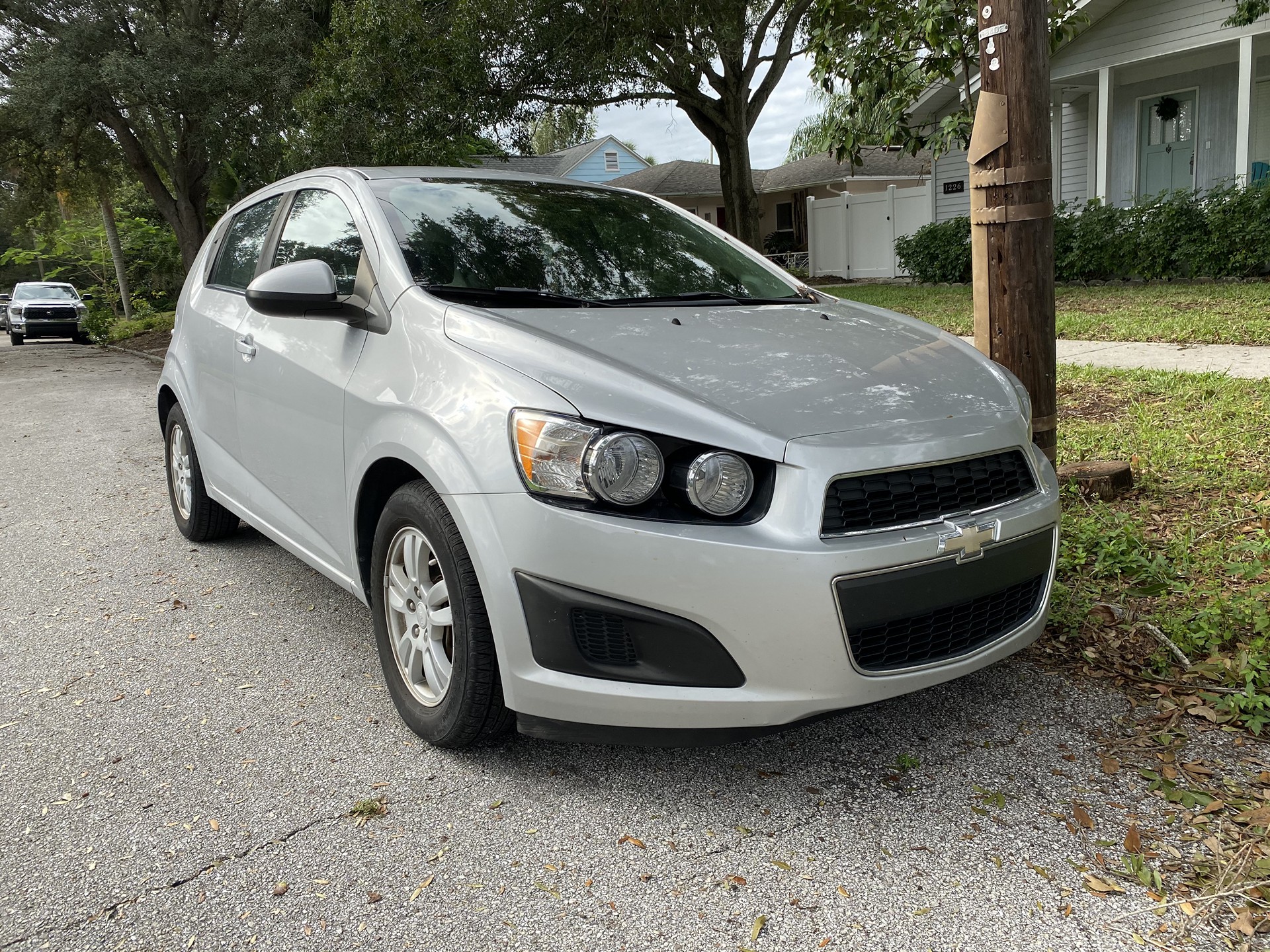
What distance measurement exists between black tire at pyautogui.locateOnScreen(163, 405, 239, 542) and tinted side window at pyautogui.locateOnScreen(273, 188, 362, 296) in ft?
4.17

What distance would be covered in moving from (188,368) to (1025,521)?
3753 mm

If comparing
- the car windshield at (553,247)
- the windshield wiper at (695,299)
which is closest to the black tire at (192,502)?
the car windshield at (553,247)

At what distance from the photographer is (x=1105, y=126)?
1591cm

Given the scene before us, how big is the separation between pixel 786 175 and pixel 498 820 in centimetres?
3137

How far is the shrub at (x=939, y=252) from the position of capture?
56.2ft

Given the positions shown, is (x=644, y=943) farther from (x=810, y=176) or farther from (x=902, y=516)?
(x=810, y=176)

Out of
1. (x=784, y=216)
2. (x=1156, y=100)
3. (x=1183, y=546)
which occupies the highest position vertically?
(x=1156, y=100)

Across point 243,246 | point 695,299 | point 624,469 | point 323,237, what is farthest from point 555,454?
point 243,246

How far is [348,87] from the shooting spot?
13.2m

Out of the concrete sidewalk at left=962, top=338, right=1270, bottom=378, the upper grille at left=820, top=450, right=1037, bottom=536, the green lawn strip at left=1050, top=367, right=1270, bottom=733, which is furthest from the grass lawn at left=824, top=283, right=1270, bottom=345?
the upper grille at left=820, top=450, right=1037, bottom=536

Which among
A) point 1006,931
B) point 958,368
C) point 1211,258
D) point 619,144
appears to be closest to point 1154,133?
point 1211,258

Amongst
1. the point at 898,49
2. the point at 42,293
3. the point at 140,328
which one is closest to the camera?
the point at 898,49

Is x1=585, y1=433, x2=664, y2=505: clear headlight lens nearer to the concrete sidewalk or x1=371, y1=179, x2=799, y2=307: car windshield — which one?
x1=371, y1=179, x2=799, y2=307: car windshield

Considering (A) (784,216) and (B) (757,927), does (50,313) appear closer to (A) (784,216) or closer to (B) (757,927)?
(A) (784,216)
